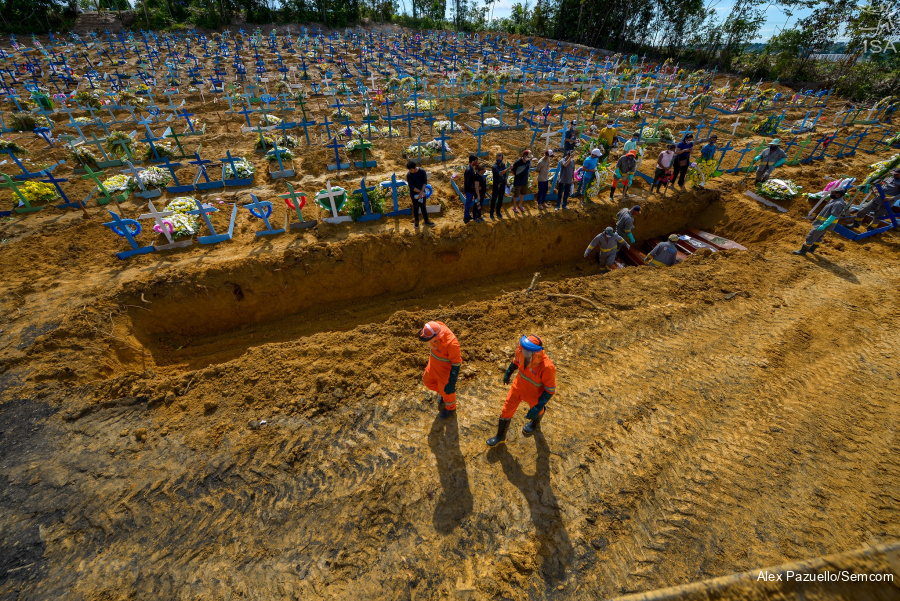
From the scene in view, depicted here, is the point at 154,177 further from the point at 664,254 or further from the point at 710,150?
the point at 710,150

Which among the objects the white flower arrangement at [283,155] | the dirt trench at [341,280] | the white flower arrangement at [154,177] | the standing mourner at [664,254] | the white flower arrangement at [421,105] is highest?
the white flower arrangement at [421,105]

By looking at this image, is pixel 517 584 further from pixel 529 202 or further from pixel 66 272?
pixel 66 272

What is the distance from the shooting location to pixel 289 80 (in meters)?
25.4

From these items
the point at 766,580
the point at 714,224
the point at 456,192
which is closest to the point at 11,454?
the point at 766,580

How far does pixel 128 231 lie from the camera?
7.55 meters

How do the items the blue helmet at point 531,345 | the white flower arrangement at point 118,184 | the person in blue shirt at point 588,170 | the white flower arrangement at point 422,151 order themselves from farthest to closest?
the white flower arrangement at point 422,151
the white flower arrangement at point 118,184
the person in blue shirt at point 588,170
the blue helmet at point 531,345

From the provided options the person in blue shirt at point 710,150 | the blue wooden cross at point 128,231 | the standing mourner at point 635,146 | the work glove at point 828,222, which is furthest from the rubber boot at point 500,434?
the person in blue shirt at point 710,150

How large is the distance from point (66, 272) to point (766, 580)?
12.0 metres

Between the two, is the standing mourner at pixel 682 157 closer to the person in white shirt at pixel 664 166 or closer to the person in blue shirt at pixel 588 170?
the person in white shirt at pixel 664 166

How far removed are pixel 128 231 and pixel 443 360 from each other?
26.2 feet

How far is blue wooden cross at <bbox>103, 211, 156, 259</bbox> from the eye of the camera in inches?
291

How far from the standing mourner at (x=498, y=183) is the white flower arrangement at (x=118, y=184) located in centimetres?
1065

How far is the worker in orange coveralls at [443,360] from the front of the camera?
427cm

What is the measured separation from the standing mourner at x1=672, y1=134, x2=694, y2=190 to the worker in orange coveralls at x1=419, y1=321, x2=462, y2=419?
1032 centimetres
